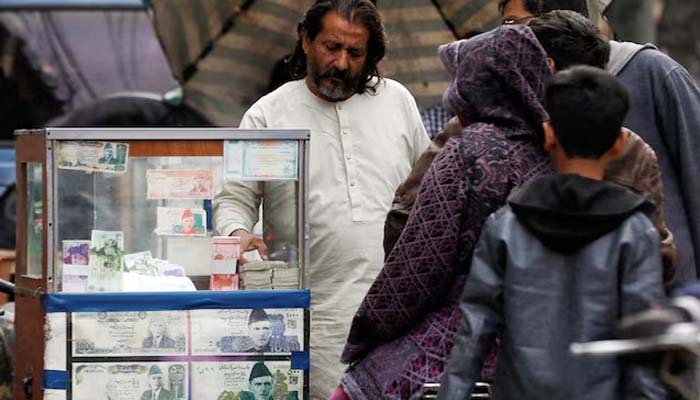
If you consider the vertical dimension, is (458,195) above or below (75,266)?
above

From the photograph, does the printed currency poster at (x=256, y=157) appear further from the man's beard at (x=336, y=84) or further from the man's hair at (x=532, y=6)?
the man's hair at (x=532, y=6)

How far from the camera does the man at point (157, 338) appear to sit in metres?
4.62

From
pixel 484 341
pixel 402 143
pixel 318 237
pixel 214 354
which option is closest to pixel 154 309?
pixel 214 354

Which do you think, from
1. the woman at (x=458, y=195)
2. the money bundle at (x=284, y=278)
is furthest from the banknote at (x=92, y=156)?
the woman at (x=458, y=195)

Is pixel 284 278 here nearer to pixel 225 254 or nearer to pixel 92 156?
pixel 225 254

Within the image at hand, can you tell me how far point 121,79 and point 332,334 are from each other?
631cm

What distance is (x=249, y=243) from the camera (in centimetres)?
479

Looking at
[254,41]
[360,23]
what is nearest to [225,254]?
[360,23]

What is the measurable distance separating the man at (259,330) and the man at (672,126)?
4.03ft

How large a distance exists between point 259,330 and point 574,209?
1.51 metres

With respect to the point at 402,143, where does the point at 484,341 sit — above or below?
below

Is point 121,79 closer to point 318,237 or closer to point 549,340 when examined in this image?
point 318,237

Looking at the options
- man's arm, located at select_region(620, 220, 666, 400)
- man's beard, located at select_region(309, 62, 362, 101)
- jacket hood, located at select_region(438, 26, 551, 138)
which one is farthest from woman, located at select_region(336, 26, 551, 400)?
man's beard, located at select_region(309, 62, 362, 101)

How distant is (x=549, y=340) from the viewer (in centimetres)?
343
